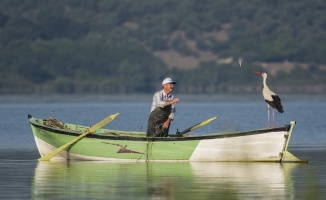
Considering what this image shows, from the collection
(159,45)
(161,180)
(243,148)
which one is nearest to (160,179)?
(161,180)

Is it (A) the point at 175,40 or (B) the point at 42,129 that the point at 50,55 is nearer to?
(A) the point at 175,40

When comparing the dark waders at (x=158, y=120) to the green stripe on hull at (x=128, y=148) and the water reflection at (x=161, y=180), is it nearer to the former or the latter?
the green stripe on hull at (x=128, y=148)

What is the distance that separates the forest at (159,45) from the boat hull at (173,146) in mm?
97928

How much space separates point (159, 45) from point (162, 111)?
12405cm

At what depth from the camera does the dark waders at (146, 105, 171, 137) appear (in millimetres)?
28375

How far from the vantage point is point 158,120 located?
93.4 feet

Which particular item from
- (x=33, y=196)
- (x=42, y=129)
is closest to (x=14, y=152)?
(x=42, y=129)

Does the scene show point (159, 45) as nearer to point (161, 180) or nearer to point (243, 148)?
point (243, 148)

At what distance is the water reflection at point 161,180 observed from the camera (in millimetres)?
21844

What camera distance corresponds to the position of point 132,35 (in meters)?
161

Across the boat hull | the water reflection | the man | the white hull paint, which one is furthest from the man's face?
the water reflection

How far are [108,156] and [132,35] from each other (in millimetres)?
132303

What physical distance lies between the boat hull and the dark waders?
0.33 m

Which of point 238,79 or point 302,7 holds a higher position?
point 302,7
